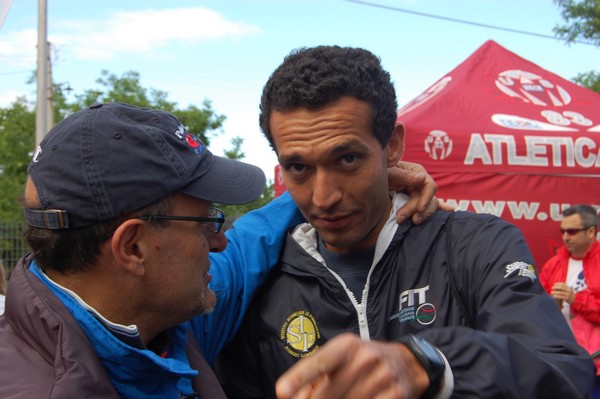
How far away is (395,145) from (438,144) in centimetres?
384

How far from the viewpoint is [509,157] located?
622 centimetres

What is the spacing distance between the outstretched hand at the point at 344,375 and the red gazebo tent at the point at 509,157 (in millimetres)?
5013

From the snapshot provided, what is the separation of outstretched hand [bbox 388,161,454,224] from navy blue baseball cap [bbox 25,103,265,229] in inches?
29.5

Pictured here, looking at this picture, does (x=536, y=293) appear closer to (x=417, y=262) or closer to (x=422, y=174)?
(x=417, y=262)

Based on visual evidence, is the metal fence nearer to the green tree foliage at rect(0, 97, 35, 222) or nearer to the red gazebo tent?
the red gazebo tent

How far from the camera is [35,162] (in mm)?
1824

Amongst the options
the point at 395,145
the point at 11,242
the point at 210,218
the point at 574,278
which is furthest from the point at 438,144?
the point at 11,242

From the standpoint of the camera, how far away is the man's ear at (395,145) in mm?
2336

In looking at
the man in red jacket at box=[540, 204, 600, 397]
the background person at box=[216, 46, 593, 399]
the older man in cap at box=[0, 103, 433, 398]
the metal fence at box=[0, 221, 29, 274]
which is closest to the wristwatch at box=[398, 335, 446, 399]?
the background person at box=[216, 46, 593, 399]

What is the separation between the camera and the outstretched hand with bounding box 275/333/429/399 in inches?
40.7

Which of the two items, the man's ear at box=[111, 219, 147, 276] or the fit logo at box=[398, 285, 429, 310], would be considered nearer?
the man's ear at box=[111, 219, 147, 276]

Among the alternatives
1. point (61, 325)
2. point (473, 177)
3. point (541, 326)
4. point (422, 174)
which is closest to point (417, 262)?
point (422, 174)

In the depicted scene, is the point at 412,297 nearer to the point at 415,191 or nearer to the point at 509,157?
the point at 415,191

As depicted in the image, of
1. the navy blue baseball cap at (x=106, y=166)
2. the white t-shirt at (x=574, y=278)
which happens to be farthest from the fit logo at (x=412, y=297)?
the white t-shirt at (x=574, y=278)
